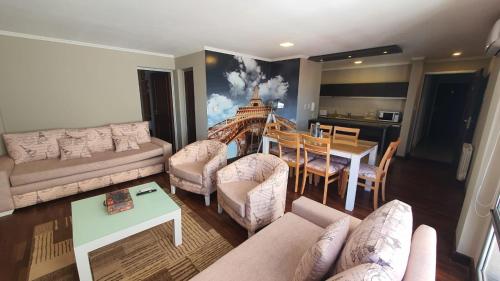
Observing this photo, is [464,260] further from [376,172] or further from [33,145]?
[33,145]

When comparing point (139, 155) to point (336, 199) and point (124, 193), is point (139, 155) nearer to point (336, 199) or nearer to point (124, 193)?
point (124, 193)

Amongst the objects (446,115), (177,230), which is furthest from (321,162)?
(446,115)

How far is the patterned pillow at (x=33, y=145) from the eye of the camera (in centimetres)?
271

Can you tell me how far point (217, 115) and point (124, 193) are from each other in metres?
2.25

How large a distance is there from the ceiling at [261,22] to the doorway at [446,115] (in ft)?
3.10

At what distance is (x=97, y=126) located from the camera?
357cm

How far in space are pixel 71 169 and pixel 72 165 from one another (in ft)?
0.20

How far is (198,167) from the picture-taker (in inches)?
111

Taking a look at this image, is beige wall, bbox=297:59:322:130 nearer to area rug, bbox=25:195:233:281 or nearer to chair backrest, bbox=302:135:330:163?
chair backrest, bbox=302:135:330:163

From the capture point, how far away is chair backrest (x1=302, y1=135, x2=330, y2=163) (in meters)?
2.52

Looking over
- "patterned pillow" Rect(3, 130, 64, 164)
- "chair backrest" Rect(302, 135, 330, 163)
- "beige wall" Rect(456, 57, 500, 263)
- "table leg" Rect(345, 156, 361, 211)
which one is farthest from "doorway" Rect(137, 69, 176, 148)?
"beige wall" Rect(456, 57, 500, 263)

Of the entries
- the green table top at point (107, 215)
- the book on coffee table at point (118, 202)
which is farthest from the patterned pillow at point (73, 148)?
the book on coffee table at point (118, 202)

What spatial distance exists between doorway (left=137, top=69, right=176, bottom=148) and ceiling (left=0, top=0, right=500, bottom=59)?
1.40 metres

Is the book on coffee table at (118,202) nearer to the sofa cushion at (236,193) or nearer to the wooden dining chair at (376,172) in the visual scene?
the sofa cushion at (236,193)
